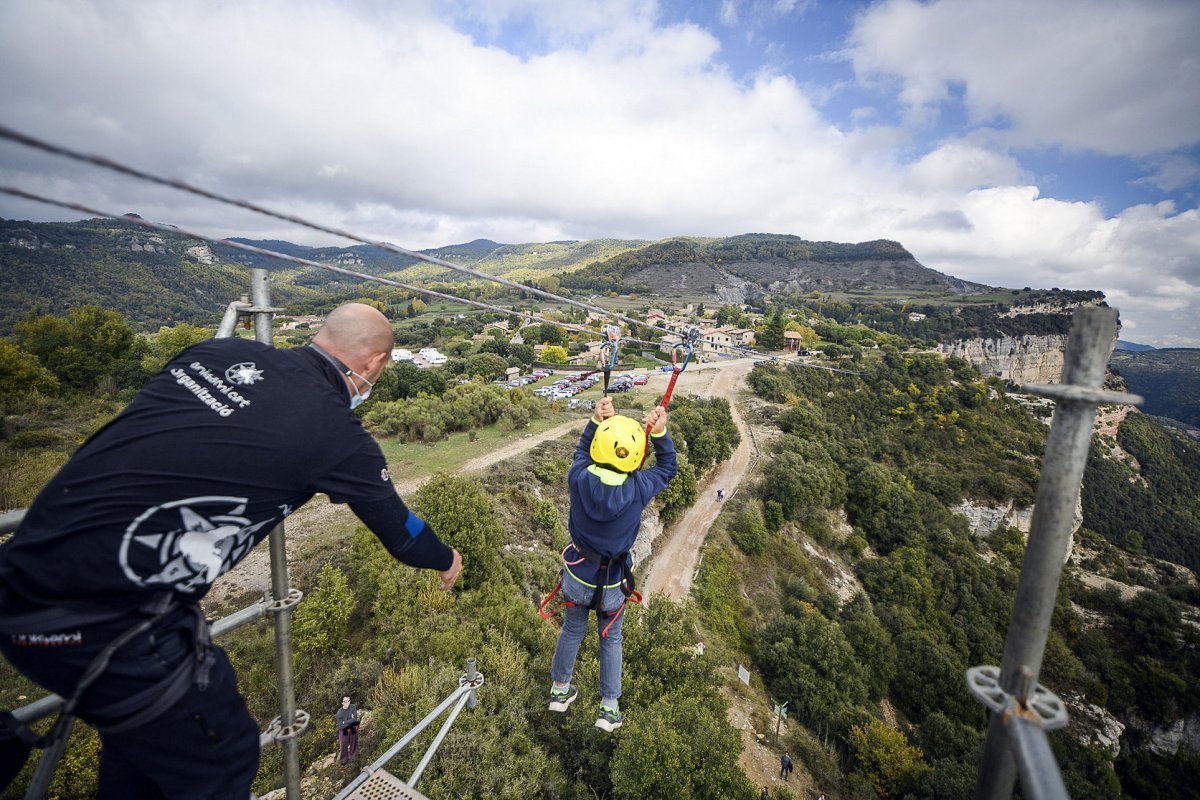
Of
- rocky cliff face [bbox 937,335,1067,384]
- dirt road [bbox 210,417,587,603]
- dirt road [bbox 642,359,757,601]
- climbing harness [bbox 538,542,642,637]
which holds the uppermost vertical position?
rocky cliff face [bbox 937,335,1067,384]

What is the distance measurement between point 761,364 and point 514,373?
30.1 metres

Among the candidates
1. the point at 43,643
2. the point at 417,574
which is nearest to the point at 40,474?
the point at 417,574

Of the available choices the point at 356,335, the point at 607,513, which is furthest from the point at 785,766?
the point at 356,335

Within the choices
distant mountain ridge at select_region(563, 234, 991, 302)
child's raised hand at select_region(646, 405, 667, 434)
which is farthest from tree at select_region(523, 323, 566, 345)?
distant mountain ridge at select_region(563, 234, 991, 302)

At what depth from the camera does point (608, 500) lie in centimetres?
487

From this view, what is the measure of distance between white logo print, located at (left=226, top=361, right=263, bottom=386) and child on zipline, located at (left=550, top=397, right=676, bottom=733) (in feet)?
9.60

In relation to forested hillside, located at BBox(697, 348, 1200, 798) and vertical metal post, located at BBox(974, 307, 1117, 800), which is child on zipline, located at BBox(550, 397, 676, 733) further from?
forested hillside, located at BBox(697, 348, 1200, 798)

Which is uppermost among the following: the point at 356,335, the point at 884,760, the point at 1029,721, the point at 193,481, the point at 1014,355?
the point at 1014,355

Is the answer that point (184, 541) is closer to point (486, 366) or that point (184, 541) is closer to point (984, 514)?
point (486, 366)

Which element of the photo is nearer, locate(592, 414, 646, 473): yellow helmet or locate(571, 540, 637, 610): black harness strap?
locate(592, 414, 646, 473): yellow helmet

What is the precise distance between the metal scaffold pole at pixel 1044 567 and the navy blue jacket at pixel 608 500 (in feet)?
9.48

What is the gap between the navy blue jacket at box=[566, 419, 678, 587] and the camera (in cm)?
493

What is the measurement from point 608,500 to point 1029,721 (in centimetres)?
332

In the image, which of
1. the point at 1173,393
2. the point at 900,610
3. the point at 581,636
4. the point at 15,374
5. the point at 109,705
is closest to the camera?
the point at 109,705
